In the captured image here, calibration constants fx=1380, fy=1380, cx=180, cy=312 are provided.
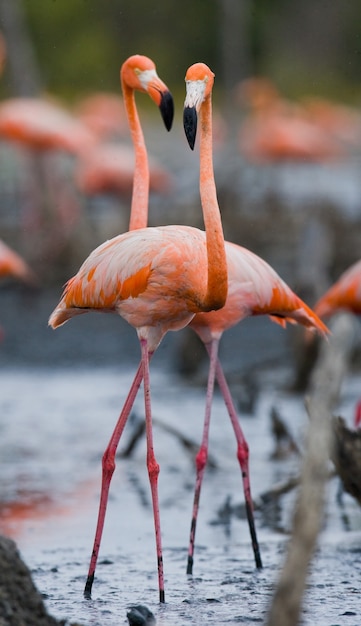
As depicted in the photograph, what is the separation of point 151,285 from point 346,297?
1.86 m

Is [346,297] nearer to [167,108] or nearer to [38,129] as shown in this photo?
[167,108]

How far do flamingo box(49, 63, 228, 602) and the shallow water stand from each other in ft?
0.84

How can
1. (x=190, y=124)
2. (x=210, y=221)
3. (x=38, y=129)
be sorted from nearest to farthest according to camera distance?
(x=190, y=124) → (x=210, y=221) → (x=38, y=129)

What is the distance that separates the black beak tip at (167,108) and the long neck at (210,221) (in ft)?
0.60

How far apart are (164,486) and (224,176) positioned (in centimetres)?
1076

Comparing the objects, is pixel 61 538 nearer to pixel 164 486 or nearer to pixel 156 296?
pixel 164 486

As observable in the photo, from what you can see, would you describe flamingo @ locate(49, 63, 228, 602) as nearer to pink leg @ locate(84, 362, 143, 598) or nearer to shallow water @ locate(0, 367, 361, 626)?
pink leg @ locate(84, 362, 143, 598)

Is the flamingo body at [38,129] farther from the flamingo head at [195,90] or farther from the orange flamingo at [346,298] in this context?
the flamingo head at [195,90]

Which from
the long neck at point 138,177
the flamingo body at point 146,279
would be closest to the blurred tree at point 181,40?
the long neck at point 138,177

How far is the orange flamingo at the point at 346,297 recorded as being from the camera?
6285 millimetres

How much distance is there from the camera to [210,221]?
4410mm

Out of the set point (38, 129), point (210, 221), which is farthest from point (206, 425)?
point (38, 129)

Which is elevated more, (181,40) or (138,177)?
(181,40)

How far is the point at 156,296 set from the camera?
466cm
